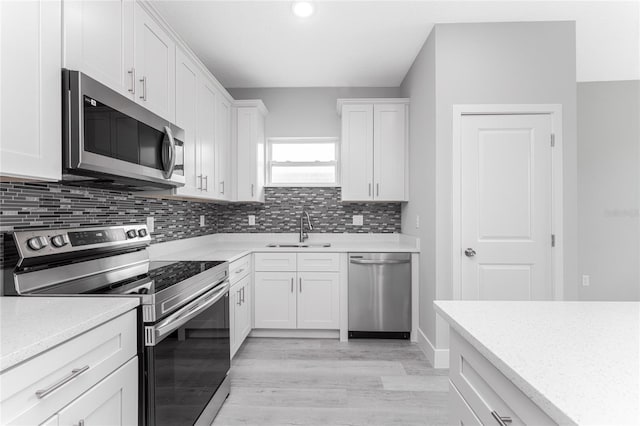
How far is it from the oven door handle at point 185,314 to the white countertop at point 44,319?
16cm

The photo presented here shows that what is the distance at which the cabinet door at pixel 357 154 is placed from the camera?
135 inches

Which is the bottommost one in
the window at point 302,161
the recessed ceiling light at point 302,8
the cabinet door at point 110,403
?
the cabinet door at point 110,403

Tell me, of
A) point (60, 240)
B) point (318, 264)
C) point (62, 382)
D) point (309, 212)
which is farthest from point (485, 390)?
point (309, 212)

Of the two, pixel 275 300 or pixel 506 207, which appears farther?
pixel 275 300

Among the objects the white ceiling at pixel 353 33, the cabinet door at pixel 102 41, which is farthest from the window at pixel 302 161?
the cabinet door at pixel 102 41

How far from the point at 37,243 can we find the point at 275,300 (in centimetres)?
208

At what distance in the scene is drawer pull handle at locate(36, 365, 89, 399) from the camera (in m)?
0.79

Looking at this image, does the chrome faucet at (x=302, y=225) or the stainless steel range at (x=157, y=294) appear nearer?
the stainless steel range at (x=157, y=294)

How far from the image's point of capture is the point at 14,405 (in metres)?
0.73

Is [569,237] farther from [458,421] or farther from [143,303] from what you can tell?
[143,303]

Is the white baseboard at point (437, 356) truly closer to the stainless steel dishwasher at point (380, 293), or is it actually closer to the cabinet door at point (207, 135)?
the stainless steel dishwasher at point (380, 293)

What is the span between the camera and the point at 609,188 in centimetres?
363

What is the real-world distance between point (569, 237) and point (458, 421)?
219 centimetres

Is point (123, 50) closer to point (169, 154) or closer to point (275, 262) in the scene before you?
point (169, 154)
